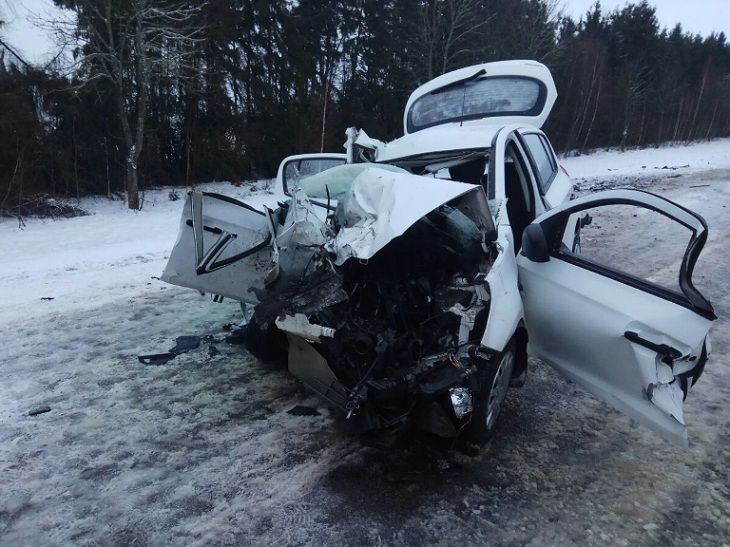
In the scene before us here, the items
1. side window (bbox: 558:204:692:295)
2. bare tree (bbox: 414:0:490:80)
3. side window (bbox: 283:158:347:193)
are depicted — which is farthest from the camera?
bare tree (bbox: 414:0:490:80)

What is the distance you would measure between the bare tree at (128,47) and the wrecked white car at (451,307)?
448 inches

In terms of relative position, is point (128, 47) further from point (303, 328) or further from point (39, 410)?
point (303, 328)

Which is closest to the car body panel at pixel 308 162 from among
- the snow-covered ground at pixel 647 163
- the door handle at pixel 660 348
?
the door handle at pixel 660 348

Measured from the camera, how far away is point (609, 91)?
35.6 metres

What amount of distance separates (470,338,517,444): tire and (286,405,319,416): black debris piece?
1.17 m

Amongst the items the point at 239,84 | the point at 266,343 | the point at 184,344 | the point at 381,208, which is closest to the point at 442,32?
the point at 239,84

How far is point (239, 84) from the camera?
1869 cm

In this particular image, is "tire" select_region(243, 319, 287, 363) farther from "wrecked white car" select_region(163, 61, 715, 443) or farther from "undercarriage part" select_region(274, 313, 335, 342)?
"undercarriage part" select_region(274, 313, 335, 342)

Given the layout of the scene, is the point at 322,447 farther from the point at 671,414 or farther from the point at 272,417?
the point at 671,414

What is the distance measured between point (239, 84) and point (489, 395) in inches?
725

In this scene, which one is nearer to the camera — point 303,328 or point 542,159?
point 303,328

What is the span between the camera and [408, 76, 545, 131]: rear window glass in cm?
555

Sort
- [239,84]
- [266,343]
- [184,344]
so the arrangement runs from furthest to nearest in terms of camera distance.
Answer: [239,84] < [184,344] < [266,343]

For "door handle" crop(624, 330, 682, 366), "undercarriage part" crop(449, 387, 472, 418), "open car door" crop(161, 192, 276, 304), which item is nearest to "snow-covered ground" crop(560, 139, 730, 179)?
"door handle" crop(624, 330, 682, 366)
